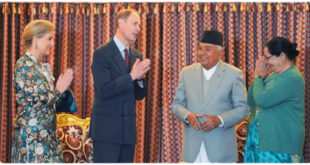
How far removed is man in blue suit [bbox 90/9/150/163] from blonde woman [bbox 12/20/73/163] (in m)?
0.35

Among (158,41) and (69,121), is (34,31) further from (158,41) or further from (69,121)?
(158,41)

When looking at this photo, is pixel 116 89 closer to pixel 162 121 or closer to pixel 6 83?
pixel 162 121

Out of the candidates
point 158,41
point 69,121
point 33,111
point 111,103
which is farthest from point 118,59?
point 158,41

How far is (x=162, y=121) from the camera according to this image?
5.00 m

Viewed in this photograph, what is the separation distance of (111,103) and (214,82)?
2.71 ft

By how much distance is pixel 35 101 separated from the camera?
10.7ft

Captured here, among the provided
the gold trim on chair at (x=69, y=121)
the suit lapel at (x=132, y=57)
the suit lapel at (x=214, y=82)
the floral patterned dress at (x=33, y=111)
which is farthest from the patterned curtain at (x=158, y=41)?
the floral patterned dress at (x=33, y=111)

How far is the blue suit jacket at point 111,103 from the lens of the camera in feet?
10.7

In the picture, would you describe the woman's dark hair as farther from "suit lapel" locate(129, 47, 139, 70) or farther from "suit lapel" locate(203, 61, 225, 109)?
"suit lapel" locate(129, 47, 139, 70)

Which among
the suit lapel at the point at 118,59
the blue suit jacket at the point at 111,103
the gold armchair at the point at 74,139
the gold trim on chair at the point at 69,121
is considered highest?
the suit lapel at the point at 118,59

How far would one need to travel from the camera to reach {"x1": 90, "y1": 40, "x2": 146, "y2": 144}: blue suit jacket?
326 cm

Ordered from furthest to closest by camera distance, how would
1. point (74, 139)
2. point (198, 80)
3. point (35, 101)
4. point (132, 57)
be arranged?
1. point (74, 139)
2. point (132, 57)
3. point (198, 80)
4. point (35, 101)

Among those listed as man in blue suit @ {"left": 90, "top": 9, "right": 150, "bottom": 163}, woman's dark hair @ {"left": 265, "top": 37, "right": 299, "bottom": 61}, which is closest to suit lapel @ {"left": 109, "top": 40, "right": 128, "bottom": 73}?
man in blue suit @ {"left": 90, "top": 9, "right": 150, "bottom": 163}

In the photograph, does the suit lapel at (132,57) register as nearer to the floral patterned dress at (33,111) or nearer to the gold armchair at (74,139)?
the floral patterned dress at (33,111)
